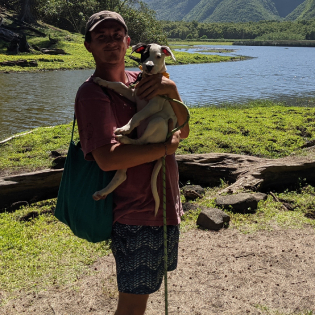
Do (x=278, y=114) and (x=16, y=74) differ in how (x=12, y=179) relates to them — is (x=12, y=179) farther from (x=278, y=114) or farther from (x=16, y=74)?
(x=16, y=74)

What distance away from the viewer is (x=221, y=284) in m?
3.30

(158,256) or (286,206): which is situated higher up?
(158,256)

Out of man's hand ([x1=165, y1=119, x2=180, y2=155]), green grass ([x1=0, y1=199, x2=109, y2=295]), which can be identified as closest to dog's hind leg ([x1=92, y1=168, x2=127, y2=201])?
man's hand ([x1=165, y1=119, x2=180, y2=155])

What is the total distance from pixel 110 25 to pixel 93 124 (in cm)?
54

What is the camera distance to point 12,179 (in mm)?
Result: 5145

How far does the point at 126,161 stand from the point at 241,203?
3.36 m

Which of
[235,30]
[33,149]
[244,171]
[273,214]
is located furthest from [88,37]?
[235,30]

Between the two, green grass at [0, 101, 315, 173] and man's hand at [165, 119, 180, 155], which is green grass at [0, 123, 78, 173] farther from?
man's hand at [165, 119, 180, 155]

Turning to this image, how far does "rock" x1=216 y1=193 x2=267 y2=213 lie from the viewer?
4836 millimetres

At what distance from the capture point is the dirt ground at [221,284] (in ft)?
9.77

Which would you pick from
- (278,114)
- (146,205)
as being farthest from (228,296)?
(278,114)

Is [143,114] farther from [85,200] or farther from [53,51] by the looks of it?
[53,51]

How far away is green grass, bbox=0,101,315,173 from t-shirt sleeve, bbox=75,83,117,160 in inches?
205

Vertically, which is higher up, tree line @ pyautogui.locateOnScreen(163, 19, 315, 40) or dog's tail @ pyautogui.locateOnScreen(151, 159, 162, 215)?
tree line @ pyautogui.locateOnScreen(163, 19, 315, 40)
